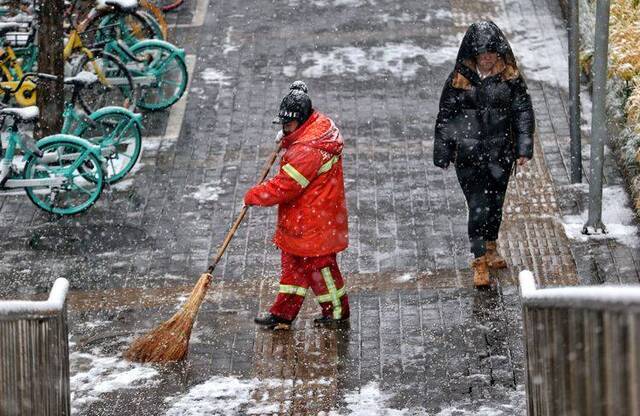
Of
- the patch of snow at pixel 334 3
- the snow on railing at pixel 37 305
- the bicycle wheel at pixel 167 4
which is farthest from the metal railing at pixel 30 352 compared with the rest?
the patch of snow at pixel 334 3

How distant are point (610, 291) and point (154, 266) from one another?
6.32 metres

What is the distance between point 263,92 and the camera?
1394cm

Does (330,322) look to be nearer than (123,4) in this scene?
Yes

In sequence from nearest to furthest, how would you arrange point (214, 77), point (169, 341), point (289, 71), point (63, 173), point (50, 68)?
point (169, 341) < point (63, 173) < point (50, 68) < point (214, 77) < point (289, 71)

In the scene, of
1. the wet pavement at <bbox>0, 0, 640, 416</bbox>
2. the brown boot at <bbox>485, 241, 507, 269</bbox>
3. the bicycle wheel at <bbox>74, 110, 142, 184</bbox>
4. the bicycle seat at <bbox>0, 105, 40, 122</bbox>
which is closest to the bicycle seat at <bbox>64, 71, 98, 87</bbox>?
the bicycle wheel at <bbox>74, 110, 142, 184</bbox>

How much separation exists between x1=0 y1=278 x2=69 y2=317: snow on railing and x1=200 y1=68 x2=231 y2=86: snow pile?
8.40 meters

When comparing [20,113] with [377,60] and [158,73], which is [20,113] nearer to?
[158,73]

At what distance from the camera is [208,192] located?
457 inches

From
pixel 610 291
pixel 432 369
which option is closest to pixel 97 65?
pixel 432 369

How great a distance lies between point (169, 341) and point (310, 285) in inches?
40.3

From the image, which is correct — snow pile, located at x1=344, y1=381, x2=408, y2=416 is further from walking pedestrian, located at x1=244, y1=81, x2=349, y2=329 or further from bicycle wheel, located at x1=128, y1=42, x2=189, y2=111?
bicycle wheel, located at x1=128, y1=42, x2=189, y2=111

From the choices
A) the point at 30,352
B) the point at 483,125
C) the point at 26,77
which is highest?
the point at 30,352

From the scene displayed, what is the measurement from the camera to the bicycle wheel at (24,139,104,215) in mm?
11055

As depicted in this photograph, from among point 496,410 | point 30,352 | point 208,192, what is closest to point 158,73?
point 208,192
